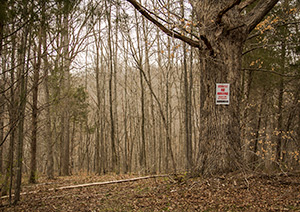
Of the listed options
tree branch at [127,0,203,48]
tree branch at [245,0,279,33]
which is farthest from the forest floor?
tree branch at [245,0,279,33]

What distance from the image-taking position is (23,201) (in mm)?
5691

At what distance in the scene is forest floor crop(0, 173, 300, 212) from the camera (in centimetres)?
398

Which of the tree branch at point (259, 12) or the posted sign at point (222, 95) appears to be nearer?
the posted sign at point (222, 95)

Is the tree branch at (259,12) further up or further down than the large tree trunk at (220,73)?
further up

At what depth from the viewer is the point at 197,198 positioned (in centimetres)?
442

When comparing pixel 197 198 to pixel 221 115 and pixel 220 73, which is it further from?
pixel 220 73

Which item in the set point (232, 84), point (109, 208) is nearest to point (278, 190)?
point (232, 84)

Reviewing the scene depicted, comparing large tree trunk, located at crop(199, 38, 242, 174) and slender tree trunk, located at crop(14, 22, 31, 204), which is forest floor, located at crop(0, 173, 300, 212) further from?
A: slender tree trunk, located at crop(14, 22, 31, 204)

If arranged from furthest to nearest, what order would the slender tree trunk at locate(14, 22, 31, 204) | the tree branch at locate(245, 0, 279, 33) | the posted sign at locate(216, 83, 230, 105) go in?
the tree branch at locate(245, 0, 279, 33) → the posted sign at locate(216, 83, 230, 105) → the slender tree trunk at locate(14, 22, 31, 204)

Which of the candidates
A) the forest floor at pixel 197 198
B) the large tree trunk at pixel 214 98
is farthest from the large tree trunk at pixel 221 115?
the forest floor at pixel 197 198

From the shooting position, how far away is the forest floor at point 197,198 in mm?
3980

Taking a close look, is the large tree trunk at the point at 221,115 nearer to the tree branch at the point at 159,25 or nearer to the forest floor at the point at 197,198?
the forest floor at the point at 197,198

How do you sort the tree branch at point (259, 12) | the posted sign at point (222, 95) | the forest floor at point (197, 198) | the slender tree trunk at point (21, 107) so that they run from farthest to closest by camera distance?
the tree branch at point (259, 12), the posted sign at point (222, 95), the slender tree trunk at point (21, 107), the forest floor at point (197, 198)

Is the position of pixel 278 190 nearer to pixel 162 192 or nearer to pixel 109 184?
pixel 162 192
